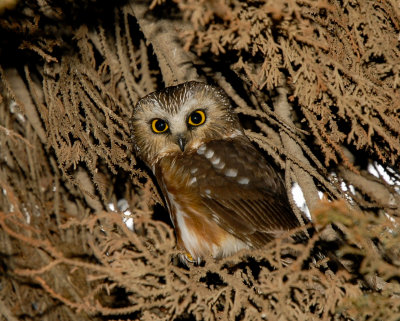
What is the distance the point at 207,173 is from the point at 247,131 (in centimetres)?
49

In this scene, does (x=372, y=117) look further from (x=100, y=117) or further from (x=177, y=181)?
(x=100, y=117)

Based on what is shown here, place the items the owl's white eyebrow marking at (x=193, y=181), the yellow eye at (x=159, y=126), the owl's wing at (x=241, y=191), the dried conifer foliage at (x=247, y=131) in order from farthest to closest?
the yellow eye at (x=159, y=126), the owl's white eyebrow marking at (x=193, y=181), the owl's wing at (x=241, y=191), the dried conifer foliage at (x=247, y=131)

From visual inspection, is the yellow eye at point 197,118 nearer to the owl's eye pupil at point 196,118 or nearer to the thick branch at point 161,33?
the owl's eye pupil at point 196,118

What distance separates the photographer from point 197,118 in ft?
10.4

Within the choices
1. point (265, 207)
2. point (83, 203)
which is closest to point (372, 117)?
point (265, 207)

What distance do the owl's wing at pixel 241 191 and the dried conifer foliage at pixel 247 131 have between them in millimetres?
171

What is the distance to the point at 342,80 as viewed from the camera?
7.86 ft

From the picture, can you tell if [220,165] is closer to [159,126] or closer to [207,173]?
[207,173]

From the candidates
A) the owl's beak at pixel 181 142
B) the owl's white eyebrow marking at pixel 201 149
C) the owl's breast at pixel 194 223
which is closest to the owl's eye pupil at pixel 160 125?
the owl's beak at pixel 181 142

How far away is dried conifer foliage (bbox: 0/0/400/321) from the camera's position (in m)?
1.98

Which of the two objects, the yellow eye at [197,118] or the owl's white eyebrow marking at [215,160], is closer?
the owl's white eyebrow marking at [215,160]

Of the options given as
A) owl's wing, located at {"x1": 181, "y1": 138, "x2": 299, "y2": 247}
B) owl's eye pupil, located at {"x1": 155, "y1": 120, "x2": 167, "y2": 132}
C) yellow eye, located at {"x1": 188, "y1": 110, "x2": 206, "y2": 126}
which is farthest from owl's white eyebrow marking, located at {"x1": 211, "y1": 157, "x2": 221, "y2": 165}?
owl's eye pupil, located at {"x1": 155, "y1": 120, "x2": 167, "y2": 132}

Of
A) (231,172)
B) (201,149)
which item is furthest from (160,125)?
(231,172)

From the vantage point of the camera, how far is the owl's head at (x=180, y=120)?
3031 millimetres
